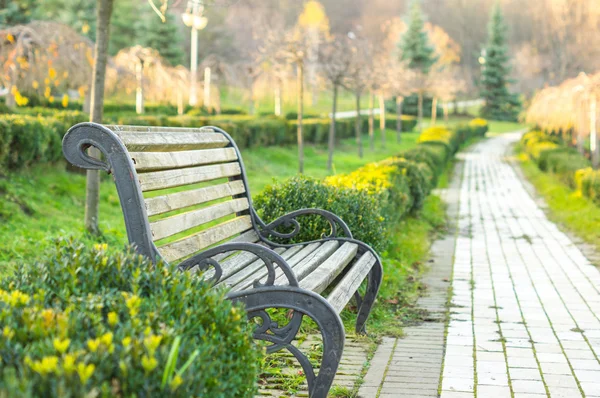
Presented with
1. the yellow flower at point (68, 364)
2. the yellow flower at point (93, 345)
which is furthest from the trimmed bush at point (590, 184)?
the yellow flower at point (68, 364)

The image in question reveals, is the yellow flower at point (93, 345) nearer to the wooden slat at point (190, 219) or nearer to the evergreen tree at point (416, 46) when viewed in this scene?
the wooden slat at point (190, 219)

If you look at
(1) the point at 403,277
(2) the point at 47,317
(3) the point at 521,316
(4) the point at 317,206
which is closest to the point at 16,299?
(2) the point at 47,317

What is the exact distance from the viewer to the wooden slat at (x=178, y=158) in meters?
3.11

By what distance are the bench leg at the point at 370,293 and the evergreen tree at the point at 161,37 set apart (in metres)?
39.9

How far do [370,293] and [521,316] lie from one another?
4.50 ft

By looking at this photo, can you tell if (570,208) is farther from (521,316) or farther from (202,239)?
(202,239)

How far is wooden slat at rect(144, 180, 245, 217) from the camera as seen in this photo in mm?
3088

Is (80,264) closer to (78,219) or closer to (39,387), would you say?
(39,387)

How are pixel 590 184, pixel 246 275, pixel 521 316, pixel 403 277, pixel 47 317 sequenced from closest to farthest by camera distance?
pixel 47 317, pixel 246 275, pixel 521 316, pixel 403 277, pixel 590 184

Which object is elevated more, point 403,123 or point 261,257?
point 403,123

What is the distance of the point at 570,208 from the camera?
12.0 m

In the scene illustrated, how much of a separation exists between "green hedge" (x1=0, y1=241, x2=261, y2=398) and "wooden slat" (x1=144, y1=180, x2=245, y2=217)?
Answer: 2.29 feet

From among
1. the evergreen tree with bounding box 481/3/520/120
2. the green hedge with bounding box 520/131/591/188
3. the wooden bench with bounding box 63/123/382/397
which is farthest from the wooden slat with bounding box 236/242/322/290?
the evergreen tree with bounding box 481/3/520/120

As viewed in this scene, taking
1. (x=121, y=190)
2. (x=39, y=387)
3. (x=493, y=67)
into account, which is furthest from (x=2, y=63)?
(x=493, y=67)
